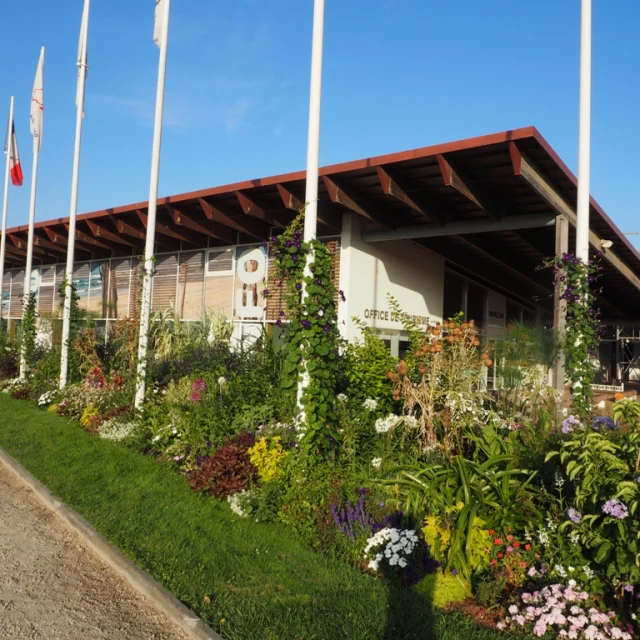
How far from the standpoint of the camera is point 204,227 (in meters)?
14.5

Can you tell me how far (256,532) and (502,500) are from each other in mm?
2147

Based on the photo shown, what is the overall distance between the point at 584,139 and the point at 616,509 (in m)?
5.37

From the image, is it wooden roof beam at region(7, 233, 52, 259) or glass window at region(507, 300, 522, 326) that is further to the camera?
wooden roof beam at region(7, 233, 52, 259)

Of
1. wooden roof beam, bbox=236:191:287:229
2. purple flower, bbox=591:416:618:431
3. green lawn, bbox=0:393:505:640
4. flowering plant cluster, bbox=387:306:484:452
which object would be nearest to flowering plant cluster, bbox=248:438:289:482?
green lawn, bbox=0:393:505:640

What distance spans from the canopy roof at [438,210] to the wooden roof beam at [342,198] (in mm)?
21

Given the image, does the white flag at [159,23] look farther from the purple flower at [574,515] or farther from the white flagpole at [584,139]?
the purple flower at [574,515]

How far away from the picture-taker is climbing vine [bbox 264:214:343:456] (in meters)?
6.23

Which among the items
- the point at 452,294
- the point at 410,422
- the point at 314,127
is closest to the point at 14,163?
the point at 452,294

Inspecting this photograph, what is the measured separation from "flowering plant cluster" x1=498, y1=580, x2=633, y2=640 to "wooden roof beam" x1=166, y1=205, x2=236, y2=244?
11.7m

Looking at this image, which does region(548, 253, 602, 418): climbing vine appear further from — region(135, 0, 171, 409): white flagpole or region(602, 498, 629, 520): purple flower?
region(135, 0, 171, 409): white flagpole

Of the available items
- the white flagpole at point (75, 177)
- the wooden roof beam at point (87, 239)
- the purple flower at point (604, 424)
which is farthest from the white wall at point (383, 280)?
the wooden roof beam at point (87, 239)

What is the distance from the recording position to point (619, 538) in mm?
3621

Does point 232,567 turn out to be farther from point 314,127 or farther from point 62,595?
point 314,127

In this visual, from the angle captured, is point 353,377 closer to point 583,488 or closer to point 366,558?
point 366,558
